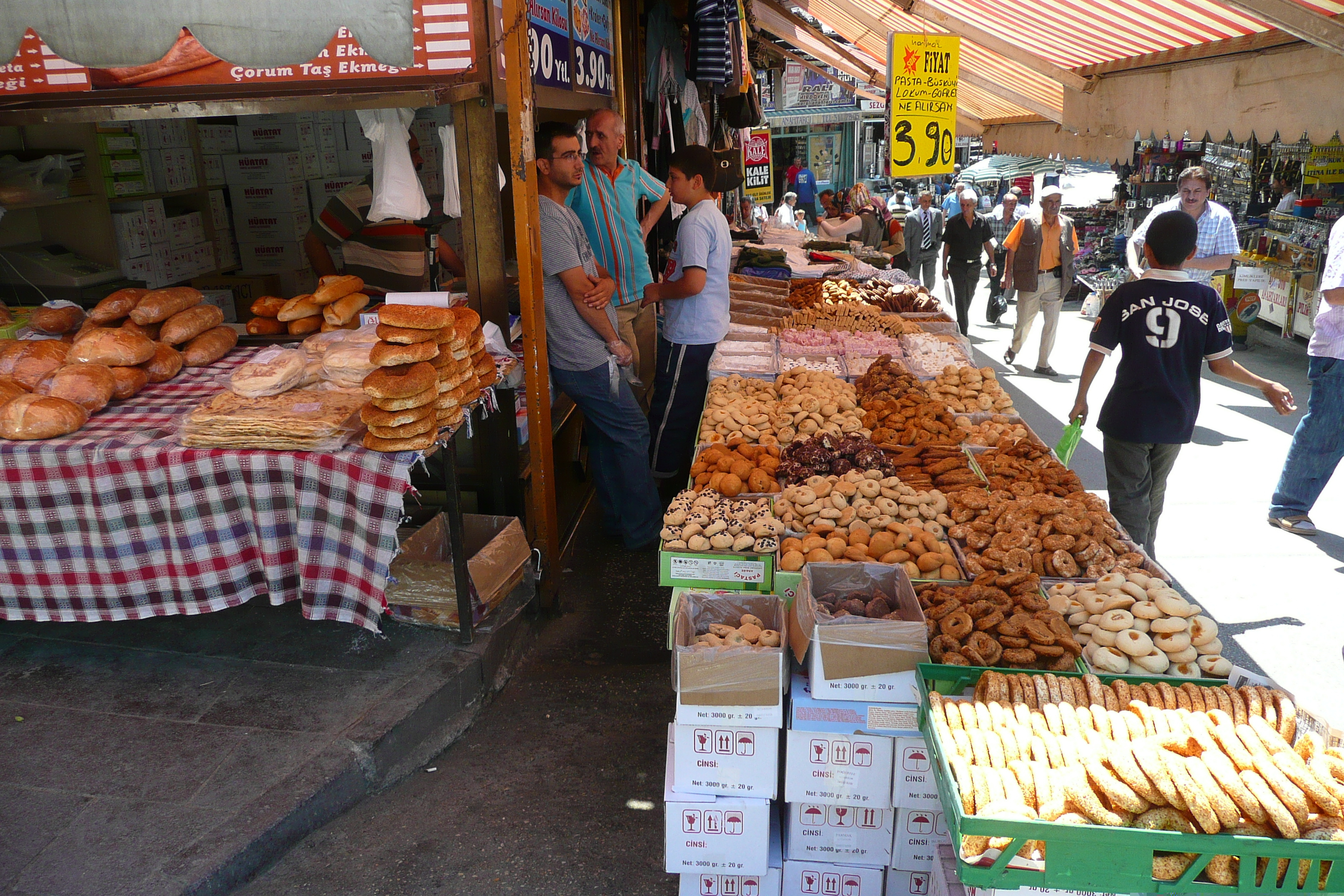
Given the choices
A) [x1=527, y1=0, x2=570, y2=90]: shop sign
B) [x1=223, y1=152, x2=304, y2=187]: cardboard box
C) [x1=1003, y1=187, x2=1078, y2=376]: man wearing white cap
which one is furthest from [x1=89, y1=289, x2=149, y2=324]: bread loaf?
[x1=1003, y1=187, x2=1078, y2=376]: man wearing white cap

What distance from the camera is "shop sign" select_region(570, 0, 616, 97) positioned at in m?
5.68

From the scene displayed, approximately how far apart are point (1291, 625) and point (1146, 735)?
326cm

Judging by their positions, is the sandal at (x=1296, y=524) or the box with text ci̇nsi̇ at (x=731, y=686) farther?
the sandal at (x=1296, y=524)

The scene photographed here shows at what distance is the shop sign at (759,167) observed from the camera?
13586 millimetres

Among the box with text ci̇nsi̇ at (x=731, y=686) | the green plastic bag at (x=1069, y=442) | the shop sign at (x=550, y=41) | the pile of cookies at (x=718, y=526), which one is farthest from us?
the shop sign at (x=550, y=41)

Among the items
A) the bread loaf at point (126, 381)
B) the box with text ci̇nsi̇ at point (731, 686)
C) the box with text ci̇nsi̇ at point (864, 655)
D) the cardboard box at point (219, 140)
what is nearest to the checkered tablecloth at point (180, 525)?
the bread loaf at point (126, 381)

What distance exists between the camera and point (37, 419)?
345 centimetres

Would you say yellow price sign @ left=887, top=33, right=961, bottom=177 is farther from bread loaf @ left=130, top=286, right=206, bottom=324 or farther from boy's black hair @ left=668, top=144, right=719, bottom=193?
bread loaf @ left=130, top=286, right=206, bottom=324

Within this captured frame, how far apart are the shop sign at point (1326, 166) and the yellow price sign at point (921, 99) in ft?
20.2

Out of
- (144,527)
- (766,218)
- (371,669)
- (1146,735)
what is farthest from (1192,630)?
(766,218)

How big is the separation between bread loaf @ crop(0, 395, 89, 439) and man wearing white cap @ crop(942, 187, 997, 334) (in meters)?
10.3

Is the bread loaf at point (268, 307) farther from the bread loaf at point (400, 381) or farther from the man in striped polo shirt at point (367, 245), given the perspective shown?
the bread loaf at point (400, 381)

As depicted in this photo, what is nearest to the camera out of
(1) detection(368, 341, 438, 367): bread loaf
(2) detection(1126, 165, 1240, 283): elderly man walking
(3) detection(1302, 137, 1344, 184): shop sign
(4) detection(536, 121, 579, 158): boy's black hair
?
(1) detection(368, 341, 438, 367): bread loaf

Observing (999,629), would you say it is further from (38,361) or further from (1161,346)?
(38,361)
